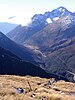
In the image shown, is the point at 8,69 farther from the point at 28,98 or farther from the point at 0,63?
the point at 28,98

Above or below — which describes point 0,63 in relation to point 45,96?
above

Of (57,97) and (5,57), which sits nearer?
(57,97)

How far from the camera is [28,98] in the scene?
161ft

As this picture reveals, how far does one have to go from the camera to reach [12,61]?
649ft

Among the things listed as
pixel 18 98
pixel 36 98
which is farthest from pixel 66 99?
pixel 18 98

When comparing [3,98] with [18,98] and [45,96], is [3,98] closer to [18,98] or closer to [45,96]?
[18,98]

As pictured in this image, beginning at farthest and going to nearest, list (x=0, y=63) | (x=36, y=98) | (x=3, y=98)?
(x=0, y=63) → (x=36, y=98) → (x=3, y=98)

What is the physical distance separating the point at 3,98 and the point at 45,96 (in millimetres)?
8082

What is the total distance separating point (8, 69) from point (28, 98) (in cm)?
13427

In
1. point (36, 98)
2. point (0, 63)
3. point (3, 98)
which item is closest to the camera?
point (3, 98)

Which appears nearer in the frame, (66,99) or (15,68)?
(66,99)

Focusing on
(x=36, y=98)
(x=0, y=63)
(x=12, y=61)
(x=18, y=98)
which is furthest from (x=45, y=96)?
(x=12, y=61)

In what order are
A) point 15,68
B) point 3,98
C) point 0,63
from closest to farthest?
point 3,98
point 0,63
point 15,68

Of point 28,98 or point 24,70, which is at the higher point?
point 24,70
